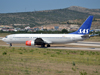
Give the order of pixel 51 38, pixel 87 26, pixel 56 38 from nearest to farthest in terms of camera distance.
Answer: pixel 87 26 → pixel 56 38 → pixel 51 38

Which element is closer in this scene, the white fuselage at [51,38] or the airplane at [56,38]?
the airplane at [56,38]

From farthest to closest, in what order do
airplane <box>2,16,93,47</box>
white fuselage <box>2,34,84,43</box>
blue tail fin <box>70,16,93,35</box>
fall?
1. blue tail fin <box>70,16,93,35</box>
2. white fuselage <box>2,34,84,43</box>
3. airplane <box>2,16,93,47</box>

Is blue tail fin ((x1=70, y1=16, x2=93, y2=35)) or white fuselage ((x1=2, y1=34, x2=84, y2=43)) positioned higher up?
blue tail fin ((x1=70, y1=16, x2=93, y2=35))

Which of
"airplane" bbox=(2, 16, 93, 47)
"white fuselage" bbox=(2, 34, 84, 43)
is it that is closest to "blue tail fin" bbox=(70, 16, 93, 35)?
→ "airplane" bbox=(2, 16, 93, 47)

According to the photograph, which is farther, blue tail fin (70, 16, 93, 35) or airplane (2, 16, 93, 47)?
blue tail fin (70, 16, 93, 35)

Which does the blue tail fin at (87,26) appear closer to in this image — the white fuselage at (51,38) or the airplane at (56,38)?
the airplane at (56,38)

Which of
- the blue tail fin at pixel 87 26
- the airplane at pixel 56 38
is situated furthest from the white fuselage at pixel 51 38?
the blue tail fin at pixel 87 26

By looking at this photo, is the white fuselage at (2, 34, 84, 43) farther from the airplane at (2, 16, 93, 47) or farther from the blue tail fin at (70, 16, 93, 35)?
the blue tail fin at (70, 16, 93, 35)

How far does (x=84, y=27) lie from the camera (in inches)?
1923

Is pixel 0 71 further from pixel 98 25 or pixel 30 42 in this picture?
pixel 98 25

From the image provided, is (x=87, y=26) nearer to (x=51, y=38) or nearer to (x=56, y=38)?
(x=56, y=38)

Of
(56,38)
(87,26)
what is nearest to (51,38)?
(56,38)

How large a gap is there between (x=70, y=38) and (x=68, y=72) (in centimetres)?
2995

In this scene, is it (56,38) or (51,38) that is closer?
(56,38)
